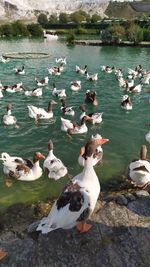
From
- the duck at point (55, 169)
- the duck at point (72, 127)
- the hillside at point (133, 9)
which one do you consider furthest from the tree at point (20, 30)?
the hillside at point (133, 9)

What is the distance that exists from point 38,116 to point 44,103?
13.5ft

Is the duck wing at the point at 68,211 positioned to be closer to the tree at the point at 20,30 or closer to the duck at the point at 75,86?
the duck at the point at 75,86

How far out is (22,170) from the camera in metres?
13.3

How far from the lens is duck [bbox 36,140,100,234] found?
8180 millimetres

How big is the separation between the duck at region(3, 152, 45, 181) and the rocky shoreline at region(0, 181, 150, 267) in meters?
3.18

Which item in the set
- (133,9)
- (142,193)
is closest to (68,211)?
(142,193)

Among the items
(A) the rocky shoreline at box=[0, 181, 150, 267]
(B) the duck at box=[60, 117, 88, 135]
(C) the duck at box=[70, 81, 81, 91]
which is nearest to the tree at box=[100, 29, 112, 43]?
(C) the duck at box=[70, 81, 81, 91]

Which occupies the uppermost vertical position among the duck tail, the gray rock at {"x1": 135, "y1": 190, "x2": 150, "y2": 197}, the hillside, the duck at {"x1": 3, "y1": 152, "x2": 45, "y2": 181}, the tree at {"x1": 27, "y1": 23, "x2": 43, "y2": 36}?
the duck tail

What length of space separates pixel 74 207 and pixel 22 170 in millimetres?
5433

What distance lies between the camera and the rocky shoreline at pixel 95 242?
8.12 meters

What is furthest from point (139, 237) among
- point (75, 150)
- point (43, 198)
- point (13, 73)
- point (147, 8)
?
point (147, 8)

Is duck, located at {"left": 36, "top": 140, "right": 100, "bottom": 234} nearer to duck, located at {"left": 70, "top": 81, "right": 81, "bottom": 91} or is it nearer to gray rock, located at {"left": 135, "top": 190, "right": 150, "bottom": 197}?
gray rock, located at {"left": 135, "top": 190, "right": 150, "bottom": 197}

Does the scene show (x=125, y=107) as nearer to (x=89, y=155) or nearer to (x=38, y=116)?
(x=38, y=116)

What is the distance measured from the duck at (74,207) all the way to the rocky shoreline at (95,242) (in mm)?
360
